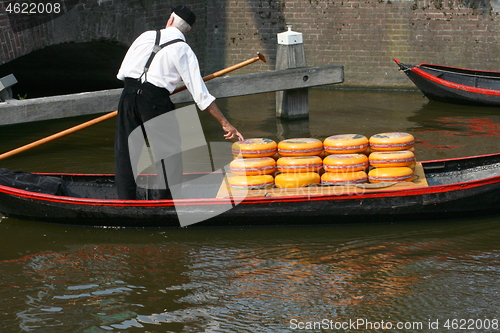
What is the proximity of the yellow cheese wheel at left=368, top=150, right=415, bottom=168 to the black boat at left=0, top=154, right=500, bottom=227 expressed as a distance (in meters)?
0.21

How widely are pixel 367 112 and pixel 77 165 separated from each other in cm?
550

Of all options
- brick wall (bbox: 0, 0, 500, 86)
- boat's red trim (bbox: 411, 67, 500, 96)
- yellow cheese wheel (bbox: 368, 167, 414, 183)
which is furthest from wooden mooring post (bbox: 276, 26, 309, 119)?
yellow cheese wheel (bbox: 368, 167, 414, 183)

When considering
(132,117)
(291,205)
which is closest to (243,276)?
(291,205)

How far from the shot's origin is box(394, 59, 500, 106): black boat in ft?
38.9

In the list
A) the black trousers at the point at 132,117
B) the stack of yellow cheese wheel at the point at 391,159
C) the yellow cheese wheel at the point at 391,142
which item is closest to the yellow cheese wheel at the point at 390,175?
the stack of yellow cheese wheel at the point at 391,159

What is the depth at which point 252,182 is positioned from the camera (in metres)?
6.58

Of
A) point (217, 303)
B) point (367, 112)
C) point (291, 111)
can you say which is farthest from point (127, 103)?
point (367, 112)

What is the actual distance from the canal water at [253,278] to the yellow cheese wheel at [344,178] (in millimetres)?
471

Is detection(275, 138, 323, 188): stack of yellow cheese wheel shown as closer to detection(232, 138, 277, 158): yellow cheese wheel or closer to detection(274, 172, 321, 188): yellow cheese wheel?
detection(274, 172, 321, 188): yellow cheese wheel

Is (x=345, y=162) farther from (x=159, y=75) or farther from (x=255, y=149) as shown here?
(x=159, y=75)

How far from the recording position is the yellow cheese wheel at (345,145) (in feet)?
21.5

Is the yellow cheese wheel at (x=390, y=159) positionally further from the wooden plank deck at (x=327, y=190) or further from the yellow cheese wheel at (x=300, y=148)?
the yellow cheese wheel at (x=300, y=148)

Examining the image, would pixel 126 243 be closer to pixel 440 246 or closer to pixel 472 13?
pixel 440 246

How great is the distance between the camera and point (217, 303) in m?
5.10
